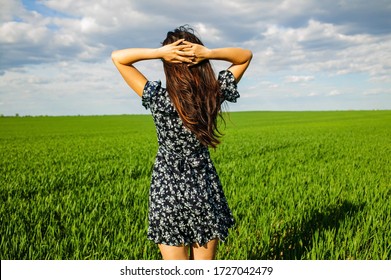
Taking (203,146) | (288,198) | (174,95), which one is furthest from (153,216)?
(288,198)

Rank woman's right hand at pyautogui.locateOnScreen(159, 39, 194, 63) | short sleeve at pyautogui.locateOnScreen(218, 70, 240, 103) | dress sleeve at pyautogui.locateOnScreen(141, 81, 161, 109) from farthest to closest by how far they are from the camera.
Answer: short sleeve at pyautogui.locateOnScreen(218, 70, 240, 103) < dress sleeve at pyautogui.locateOnScreen(141, 81, 161, 109) < woman's right hand at pyautogui.locateOnScreen(159, 39, 194, 63)

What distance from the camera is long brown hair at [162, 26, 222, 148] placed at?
7.71 ft

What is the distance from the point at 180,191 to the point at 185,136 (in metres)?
0.38

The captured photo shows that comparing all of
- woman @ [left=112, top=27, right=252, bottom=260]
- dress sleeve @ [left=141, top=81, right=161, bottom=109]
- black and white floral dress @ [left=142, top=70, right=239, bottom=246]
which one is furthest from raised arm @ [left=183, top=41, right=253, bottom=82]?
dress sleeve @ [left=141, top=81, right=161, bottom=109]

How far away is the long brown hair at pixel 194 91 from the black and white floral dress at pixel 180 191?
100mm

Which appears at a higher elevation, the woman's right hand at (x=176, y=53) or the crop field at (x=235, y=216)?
the woman's right hand at (x=176, y=53)

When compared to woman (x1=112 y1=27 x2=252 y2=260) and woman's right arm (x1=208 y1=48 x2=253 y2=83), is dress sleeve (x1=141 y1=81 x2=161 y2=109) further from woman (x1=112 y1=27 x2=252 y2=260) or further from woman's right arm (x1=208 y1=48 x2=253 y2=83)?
woman's right arm (x1=208 y1=48 x2=253 y2=83)

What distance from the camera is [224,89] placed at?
2.55m

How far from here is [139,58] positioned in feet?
7.95

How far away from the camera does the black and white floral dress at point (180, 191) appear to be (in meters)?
2.50

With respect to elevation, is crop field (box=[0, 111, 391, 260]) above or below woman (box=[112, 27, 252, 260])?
below

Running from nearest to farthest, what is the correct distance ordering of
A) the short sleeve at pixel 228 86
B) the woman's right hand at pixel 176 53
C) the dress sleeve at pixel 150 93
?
the woman's right hand at pixel 176 53, the dress sleeve at pixel 150 93, the short sleeve at pixel 228 86

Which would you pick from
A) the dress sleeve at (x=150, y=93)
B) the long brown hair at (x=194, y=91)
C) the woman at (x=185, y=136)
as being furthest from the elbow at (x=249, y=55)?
the dress sleeve at (x=150, y=93)

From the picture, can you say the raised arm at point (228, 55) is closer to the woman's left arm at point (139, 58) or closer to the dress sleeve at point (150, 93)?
the woman's left arm at point (139, 58)
